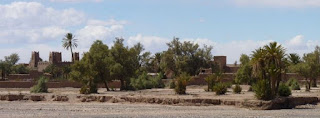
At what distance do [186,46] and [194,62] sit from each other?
2.78 metres

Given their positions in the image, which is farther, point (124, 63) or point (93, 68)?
point (124, 63)

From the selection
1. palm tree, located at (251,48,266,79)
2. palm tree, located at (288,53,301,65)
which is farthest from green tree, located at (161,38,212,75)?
palm tree, located at (251,48,266,79)

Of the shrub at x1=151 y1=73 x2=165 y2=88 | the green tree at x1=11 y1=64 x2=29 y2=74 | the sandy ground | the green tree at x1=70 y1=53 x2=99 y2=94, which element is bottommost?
the sandy ground

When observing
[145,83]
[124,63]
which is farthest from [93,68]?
[145,83]

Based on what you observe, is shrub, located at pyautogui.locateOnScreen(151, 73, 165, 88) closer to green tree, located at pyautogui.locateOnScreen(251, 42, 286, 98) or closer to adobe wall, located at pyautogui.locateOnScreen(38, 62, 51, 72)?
green tree, located at pyautogui.locateOnScreen(251, 42, 286, 98)

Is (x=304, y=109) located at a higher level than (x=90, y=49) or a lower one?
lower

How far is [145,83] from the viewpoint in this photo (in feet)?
198

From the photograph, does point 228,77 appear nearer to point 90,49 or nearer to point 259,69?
point 90,49

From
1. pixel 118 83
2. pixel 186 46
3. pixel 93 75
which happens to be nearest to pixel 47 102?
pixel 93 75

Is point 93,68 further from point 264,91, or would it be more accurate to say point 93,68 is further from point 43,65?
point 43,65

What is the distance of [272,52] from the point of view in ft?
120

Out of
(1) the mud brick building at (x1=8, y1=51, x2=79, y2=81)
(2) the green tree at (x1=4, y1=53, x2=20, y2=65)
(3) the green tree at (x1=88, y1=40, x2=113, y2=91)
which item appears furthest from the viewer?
(2) the green tree at (x1=4, y1=53, x2=20, y2=65)

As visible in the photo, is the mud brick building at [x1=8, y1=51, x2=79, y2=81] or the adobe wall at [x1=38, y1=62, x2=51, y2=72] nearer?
the mud brick building at [x1=8, y1=51, x2=79, y2=81]

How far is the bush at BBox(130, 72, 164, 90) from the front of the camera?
5862 cm
